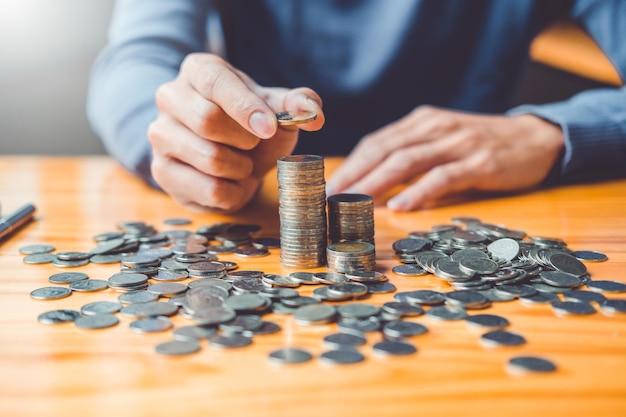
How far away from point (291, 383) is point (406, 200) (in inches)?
33.4

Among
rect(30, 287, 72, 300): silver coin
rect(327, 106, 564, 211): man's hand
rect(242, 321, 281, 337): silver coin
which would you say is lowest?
rect(242, 321, 281, 337): silver coin

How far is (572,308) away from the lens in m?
0.84

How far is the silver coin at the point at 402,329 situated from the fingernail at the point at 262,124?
41cm

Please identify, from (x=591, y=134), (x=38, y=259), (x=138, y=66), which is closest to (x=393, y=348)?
(x=38, y=259)

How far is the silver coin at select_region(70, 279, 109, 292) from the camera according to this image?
0.96m

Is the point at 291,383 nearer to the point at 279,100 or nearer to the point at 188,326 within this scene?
the point at 188,326

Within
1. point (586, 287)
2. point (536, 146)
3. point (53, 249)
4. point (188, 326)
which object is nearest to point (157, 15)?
point (53, 249)

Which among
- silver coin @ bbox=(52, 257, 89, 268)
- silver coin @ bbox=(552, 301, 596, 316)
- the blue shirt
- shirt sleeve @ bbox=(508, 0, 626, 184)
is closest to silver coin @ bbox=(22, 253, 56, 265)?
silver coin @ bbox=(52, 257, 89, 268)

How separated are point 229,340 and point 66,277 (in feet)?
1.25

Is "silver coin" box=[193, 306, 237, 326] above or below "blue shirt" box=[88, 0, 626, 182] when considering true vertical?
below

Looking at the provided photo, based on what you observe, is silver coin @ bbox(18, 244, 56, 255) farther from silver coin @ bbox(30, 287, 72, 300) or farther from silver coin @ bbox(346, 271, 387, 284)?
silver coin @ bbox(346, 271, 387, 284)

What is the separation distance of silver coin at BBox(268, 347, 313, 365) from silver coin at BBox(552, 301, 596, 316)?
0.34 metres

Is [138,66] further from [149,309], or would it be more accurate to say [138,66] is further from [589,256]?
[589,256]

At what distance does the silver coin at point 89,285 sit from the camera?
0.96m
